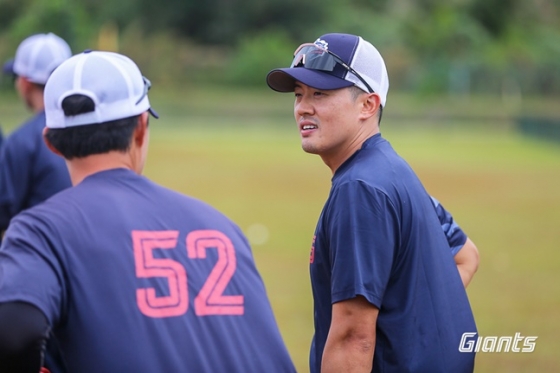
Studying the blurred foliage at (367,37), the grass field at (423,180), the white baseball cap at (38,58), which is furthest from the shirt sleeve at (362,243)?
the blurred foliage at (367,37)

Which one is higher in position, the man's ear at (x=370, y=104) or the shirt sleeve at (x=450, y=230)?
the man's ear at (x=370, y=104)

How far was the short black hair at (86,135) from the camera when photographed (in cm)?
294

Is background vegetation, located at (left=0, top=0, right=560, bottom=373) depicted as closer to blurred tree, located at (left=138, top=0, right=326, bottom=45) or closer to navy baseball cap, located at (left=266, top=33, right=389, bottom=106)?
blurred tree, located at (left=138, top=0, right=326, bottom=45)

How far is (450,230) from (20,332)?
2070 mm

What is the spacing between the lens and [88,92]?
2.94 m

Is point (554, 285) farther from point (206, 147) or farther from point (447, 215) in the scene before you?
point (206, 147)

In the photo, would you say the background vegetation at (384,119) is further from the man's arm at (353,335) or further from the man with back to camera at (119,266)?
the man with back to camera at (119,266)

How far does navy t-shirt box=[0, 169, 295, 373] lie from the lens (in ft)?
8.74

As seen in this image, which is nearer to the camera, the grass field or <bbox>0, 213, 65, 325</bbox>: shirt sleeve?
<bbox>0, 213, 65, 325</bbox>: shirt sleeve

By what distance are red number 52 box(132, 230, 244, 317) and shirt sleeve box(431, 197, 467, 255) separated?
1.24 meters

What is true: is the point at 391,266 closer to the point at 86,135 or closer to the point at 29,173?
the point at 86,135

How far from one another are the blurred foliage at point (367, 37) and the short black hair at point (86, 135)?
1312 inches

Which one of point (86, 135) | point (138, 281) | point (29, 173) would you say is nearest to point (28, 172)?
point (29, 173)

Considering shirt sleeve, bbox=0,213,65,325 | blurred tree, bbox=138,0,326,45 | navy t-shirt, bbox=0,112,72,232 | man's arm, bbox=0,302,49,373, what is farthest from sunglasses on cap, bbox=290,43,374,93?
blurred tree, bbox=138,0,326,45
